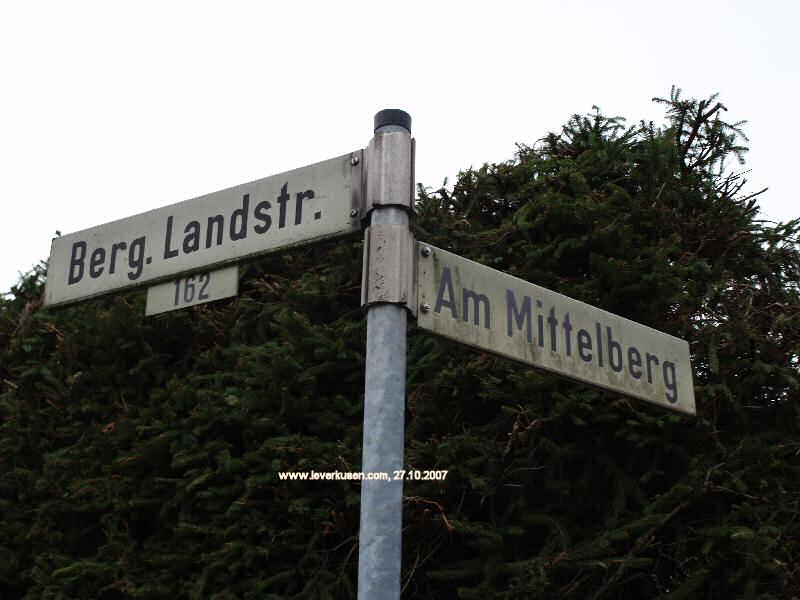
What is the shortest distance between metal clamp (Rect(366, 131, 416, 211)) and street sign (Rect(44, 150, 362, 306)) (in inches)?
3.5

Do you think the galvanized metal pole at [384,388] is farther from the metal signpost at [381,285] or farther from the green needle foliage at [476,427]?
the green needle foliage at [476,427]

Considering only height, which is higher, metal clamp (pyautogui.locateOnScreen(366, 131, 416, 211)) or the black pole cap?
the black pole cap

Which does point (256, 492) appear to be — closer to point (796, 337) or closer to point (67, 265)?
point (67, 265)

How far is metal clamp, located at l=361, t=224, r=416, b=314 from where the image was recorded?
3.20 meters

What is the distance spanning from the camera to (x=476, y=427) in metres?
6.75

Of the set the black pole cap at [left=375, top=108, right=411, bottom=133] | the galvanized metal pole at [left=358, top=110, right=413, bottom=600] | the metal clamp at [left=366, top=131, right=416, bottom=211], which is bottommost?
the galvanized metal pole at [left=358, top=110, right=413, bottom=600]

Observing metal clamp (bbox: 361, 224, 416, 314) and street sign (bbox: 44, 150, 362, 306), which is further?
street sign (bbox: 44, 150, 362, 306)

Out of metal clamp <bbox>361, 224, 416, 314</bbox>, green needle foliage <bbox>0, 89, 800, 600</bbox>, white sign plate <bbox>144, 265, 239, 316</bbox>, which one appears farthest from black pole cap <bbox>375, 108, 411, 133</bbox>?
green needle foliage <bbox>0, 89, 800, 600</bbox>

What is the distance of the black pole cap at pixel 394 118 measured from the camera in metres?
3.51

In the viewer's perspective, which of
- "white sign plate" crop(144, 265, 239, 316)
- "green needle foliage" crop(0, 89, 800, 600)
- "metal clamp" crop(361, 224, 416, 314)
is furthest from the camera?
"green needle foliage" crop(0, 89, 800, 600)

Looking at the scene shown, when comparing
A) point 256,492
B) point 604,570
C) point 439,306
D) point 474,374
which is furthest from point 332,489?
point 439,306

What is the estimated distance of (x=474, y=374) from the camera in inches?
261

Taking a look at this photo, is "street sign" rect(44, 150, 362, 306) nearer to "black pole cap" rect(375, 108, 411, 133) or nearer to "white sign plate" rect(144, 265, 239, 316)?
"white sign plate" rect(144, 265, 239, 316)

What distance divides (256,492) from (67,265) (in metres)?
3.07
